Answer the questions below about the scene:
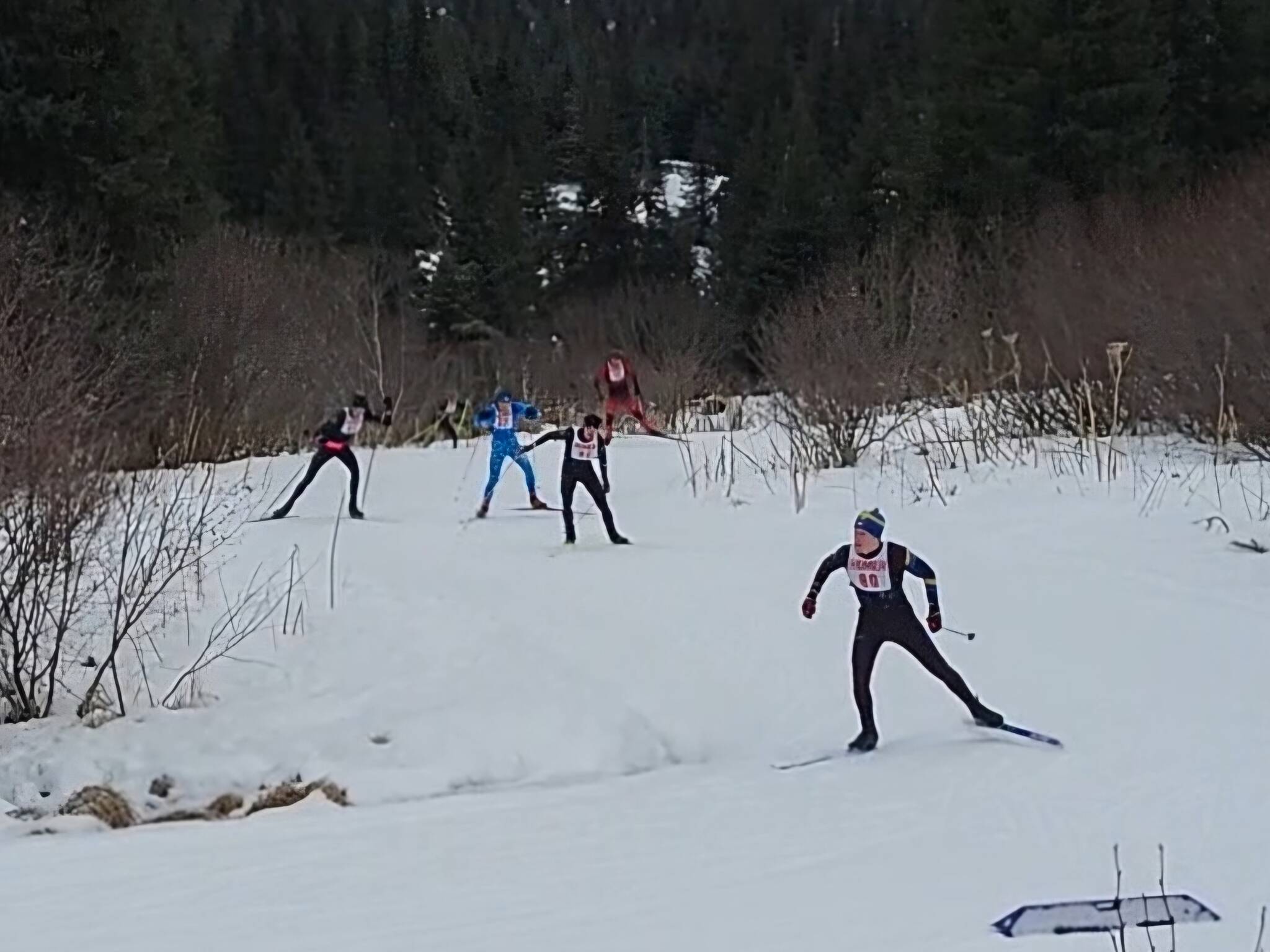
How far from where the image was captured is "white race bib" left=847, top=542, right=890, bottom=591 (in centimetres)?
735

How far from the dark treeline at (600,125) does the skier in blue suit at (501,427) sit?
945 cm

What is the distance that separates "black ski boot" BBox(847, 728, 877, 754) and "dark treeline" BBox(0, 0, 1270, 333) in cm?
1722

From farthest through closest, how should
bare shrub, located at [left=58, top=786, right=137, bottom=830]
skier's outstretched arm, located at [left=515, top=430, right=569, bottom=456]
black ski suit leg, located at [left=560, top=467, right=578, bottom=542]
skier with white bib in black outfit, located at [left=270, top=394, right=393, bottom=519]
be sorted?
skier with white bib in black outfit, located at [left=270, top=394, right=393, bottom=519] → skier's outstretched arm, located at [left=515, top=430, right=569, bottom=456] → black ski suit leg, located at [left=560, top=467, right=578, bottom=542] → bare shrub, located at [left=58, top=786, right=137, bottom=830]

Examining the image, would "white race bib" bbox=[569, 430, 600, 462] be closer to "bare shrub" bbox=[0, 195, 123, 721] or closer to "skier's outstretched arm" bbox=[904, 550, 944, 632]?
"bare shrub" bbox=[0, 195, 123, 721]

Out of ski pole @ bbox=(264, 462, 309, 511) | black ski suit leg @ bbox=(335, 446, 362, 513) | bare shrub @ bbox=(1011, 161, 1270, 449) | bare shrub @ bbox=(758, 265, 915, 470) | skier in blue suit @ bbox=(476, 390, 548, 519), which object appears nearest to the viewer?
black ski suit leg @ bbox=(335, 446, 362, 513)

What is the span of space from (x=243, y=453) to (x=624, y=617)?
12.2m

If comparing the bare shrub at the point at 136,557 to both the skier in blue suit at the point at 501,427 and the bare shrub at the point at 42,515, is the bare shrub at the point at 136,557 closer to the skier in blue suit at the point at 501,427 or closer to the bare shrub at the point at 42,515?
the bare shrub at the point at 42,515

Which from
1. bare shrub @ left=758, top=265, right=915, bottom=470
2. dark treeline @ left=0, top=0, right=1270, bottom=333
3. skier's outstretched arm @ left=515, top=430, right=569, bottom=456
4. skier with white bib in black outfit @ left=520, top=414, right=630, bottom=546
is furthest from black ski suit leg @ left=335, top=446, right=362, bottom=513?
dark treeline @ left=0, top=0, right=1270, bottom=333

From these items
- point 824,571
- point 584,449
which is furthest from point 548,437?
point 824,571

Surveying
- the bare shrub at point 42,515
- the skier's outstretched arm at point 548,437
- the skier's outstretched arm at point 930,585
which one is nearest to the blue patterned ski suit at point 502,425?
the skier's outstretched arm at point 548,437

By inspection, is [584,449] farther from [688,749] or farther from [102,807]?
[102,807]

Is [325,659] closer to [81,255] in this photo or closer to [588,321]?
[81,255]

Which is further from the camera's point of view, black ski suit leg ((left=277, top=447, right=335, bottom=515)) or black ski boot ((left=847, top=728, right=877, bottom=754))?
black ski suit leg ((left=277, top=447, right=335, bottom=515))

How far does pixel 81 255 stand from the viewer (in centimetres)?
1995
